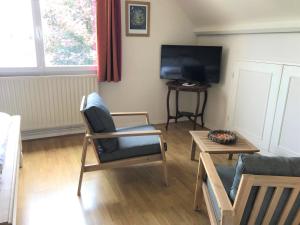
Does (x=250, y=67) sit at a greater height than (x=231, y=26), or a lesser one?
lesser

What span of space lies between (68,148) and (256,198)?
2533 mm

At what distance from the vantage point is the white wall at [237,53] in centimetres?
270

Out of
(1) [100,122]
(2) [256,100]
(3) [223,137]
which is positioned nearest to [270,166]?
(3) [223,137]

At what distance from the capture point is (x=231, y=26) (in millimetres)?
3404

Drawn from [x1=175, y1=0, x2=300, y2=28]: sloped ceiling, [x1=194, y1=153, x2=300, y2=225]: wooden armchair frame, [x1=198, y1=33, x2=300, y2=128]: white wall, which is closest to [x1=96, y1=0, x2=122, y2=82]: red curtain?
[x1=175, y1=0, x2=300, y2=28]: sloped ceiling

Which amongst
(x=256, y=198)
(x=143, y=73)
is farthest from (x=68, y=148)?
(x=256, y=198)

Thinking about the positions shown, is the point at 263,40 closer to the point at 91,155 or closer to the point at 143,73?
the point at 143,73

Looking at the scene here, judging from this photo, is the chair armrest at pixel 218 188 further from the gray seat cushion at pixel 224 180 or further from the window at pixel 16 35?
the window at pixel 16 35

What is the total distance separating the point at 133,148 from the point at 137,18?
7.32 ft

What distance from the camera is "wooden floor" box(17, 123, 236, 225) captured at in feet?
6.56

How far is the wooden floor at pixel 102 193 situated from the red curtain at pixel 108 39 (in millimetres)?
1164

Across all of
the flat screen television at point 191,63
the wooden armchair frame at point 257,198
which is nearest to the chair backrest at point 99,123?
the wooden armchair frame at point 257,198

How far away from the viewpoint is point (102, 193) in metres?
2.31

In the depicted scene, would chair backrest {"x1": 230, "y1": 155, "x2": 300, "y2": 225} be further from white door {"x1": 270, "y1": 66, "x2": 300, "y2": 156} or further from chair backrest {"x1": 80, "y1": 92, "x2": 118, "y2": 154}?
white door {"x1": 270, "y1": 66, "x2": 300, "y2": 156}
